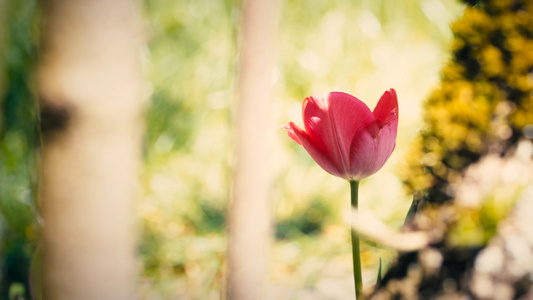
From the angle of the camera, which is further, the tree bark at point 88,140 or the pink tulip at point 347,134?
the tree bark at point 88,140

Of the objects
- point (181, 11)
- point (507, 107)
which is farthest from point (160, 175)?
point (507, 107)

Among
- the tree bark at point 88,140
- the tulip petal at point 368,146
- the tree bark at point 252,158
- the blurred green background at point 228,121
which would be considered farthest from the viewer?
the blurred green background at point 228,121

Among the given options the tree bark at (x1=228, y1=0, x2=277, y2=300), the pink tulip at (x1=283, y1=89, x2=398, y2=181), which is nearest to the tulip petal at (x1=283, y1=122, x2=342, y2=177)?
the pink tulip at (x1=283, y1=89, x2=398, y2=181)

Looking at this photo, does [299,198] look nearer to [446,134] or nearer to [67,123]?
[446,134]

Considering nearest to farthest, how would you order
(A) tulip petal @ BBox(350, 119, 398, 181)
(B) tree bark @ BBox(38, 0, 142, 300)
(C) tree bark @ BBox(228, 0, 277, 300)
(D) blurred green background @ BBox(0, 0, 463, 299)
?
(A) tulip petal @ BBox(350, 119, 398, 181) < (B) tree bark @ BBox(38, 0, 142, 300) < (C) tree bark @ BBox(228, 0, 277, 300) < (D) blurred green background @ BBox(0, 0, 463, 299)

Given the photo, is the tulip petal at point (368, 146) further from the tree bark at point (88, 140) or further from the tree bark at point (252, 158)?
the tree bark at point (252, 158)

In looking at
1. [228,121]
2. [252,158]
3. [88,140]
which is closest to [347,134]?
[88,140]

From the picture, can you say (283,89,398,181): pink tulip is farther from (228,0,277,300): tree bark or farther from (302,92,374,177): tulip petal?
(228,0,277,300): tree bark

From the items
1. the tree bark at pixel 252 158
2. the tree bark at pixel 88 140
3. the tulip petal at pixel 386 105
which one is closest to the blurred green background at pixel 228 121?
the tree bark at pixel 252 158
